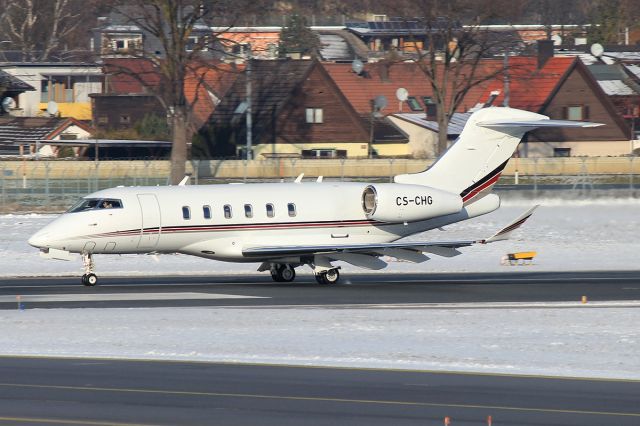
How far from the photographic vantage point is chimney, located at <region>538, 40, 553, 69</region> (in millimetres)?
76125

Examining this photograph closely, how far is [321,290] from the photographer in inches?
1075

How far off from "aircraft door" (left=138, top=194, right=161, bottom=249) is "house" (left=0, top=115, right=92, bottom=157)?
143 feet

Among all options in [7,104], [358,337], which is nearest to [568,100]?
[7,104]

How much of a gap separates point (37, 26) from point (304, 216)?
86633 millimetres

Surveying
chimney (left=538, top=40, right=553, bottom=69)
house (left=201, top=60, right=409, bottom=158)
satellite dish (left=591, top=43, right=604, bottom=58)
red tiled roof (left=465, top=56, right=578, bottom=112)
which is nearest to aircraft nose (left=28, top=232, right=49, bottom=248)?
house (left=201, top=60, right=409, bottom=158)

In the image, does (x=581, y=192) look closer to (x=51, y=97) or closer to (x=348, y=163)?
(x=348, y=163)

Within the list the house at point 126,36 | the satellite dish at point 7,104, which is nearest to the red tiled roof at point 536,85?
the house at point 126,36

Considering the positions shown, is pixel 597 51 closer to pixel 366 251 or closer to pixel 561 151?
pixel 561 151

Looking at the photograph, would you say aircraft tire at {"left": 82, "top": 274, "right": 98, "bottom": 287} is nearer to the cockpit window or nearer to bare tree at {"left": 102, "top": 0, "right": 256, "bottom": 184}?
the cockpit window

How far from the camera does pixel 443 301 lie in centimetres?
2483

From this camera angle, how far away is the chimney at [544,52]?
250ft

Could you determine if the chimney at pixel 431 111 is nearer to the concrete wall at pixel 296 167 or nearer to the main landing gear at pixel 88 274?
the concrete wall at pixel 296 167

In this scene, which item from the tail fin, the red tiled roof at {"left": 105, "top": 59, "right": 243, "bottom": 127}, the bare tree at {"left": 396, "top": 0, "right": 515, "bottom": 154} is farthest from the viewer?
the red tiled roof at {"left": 105, "top": 59, "right": 243, "bottom": 127}

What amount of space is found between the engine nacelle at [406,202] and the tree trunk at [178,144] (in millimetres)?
20334
